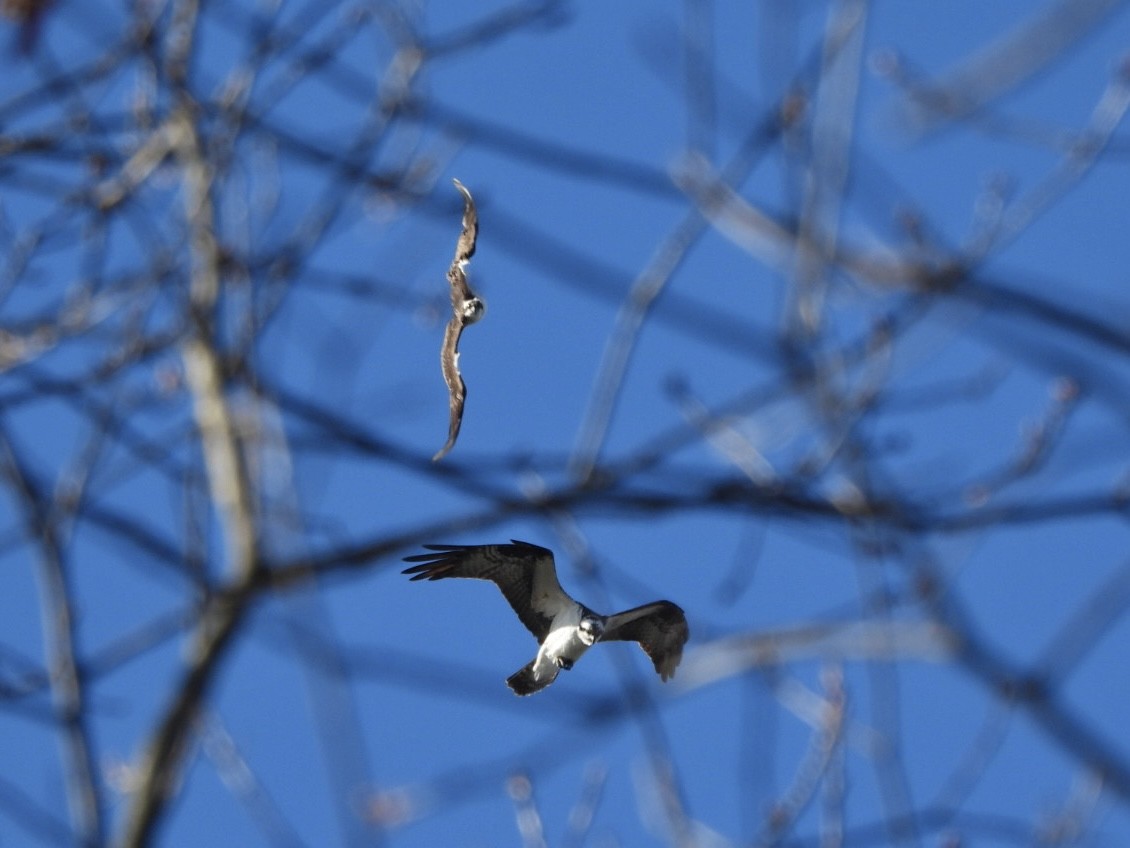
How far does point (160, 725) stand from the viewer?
476 centimetres

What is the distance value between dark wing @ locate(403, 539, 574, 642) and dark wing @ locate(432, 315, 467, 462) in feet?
1.94

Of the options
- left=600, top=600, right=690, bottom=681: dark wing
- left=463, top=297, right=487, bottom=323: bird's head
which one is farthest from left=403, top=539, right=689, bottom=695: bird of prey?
left=463, top=297, right=487, bottom=323: bird's head

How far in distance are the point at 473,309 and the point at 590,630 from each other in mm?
563

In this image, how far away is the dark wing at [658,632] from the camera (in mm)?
2364

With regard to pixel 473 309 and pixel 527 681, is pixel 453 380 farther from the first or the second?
pixel 527 681

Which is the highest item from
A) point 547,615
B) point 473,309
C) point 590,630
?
point 473,309

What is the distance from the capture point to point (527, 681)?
2.44 metres

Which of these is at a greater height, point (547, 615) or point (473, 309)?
point (473, 309)

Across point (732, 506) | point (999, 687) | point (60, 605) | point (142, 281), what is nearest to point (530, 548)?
point (732, 506)

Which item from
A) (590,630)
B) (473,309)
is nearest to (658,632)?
(590,630)

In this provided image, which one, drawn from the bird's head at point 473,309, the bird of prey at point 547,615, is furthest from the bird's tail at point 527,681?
the bird's head at point 473,309

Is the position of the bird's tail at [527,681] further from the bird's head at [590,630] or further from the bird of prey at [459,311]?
the bird of prey at [459,311]

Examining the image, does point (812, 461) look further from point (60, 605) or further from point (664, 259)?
point (60, 605)

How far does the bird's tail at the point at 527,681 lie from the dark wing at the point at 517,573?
7 centimetres
